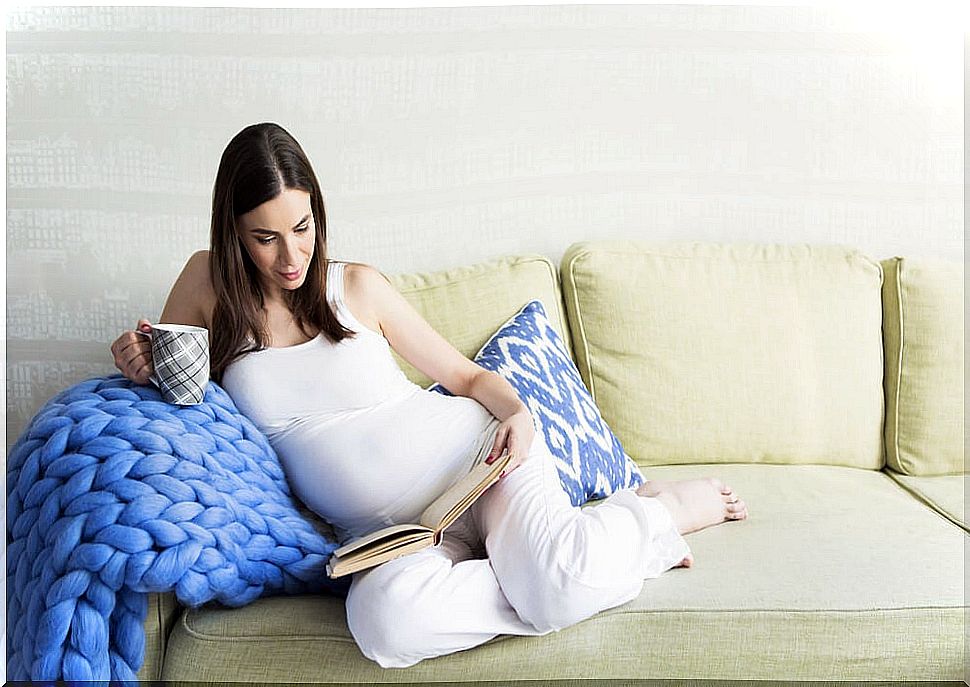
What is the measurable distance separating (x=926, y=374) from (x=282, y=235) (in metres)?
1.32

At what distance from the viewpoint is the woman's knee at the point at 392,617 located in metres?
1.30

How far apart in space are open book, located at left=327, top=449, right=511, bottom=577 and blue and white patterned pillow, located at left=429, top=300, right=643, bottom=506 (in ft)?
0.97

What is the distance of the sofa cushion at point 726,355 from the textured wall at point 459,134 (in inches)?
8.6

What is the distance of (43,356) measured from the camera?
2068mm

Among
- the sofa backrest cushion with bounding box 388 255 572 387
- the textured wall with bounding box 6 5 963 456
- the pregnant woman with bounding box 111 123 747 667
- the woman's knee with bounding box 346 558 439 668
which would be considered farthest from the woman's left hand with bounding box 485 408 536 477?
the textured wall with bounding box 6 5 963 456

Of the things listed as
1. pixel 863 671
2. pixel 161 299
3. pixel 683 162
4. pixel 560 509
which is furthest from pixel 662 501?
pixel 161 299

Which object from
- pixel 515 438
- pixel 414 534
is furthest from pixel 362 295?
pixel 414 534

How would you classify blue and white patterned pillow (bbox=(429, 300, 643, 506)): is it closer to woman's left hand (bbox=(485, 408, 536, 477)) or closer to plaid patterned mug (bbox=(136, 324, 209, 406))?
woman's left hand (bbox=(485, 408, 536, 477))

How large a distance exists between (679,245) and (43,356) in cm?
132

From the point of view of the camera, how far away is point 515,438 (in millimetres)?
1557

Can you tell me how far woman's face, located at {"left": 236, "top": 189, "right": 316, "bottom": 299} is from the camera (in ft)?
5.14

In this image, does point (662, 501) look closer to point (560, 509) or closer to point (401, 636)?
point (560, 509)

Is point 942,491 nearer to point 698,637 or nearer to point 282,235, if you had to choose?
point 698,637

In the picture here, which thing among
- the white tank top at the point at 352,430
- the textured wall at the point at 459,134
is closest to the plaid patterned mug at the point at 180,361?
the white tank top at the point at 352,430
